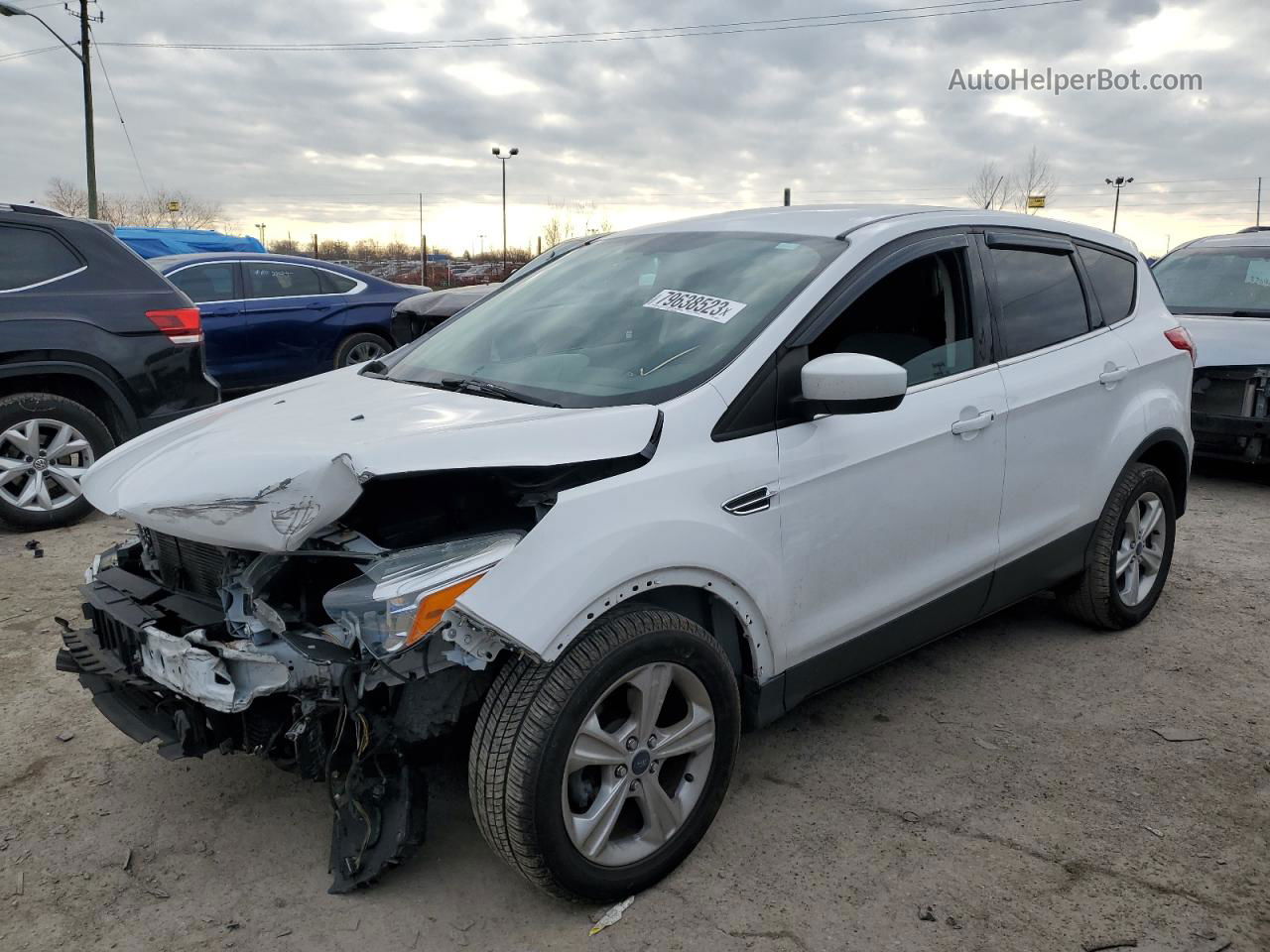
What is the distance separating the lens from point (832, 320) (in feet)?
9.70

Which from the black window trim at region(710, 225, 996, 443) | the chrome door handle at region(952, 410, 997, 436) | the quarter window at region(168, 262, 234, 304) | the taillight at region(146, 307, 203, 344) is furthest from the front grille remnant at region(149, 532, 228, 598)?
the quarter window at region(168, 262, 234, 304)

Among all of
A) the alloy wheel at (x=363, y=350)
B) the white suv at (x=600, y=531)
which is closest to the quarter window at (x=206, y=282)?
the alloy wheel at (x=363, y=350)

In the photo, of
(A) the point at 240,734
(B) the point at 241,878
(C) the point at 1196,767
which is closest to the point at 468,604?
(A) the point at 240,734

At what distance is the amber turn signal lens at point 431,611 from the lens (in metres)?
2.20

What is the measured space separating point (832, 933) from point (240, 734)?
1.56 m

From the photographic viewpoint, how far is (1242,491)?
711cm

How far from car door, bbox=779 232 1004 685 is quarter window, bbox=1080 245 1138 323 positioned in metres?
0.93

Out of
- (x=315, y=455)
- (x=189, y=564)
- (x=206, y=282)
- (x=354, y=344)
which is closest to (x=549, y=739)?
(x=315, y=455)

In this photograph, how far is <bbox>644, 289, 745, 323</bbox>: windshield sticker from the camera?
2.98 meters

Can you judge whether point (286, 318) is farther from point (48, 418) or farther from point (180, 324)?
point (48, 418)

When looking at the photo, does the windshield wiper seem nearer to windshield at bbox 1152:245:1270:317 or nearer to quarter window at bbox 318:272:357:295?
windshield at bbox 1152:245:1270:317

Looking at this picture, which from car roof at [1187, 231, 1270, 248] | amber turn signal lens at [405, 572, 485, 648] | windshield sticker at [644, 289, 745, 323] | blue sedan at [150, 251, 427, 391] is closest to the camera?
amber turn signal lens at [405, 572, 485, 648]

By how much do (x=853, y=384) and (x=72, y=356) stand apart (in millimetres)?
4952

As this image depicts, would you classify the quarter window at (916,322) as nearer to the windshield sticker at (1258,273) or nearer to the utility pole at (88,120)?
the windshield sticker at (1258,273)
